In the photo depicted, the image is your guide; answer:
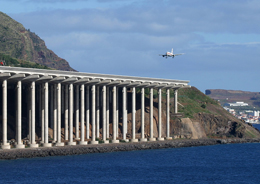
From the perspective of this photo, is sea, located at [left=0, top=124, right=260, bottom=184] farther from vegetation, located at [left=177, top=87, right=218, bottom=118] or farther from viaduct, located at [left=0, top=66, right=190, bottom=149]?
vegetation, located at [left=177, top=87, right=218, bottom=118]

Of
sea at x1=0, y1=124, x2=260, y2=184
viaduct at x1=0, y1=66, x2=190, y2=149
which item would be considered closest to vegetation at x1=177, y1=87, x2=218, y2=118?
viaduct at x1=0, y1=66, x2=190, y2=149

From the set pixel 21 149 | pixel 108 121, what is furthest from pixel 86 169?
pixel 108 121

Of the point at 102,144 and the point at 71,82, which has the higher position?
the point at 71,82

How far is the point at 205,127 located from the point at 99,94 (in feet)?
97.1

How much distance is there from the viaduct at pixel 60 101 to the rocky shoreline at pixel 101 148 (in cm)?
410

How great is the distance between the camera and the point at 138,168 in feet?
299

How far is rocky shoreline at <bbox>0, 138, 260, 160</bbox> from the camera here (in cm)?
9467

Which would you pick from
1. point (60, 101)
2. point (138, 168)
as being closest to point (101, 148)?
point (60, 101)

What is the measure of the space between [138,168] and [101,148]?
65.6 feet

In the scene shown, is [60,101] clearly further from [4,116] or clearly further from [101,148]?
[4,116]

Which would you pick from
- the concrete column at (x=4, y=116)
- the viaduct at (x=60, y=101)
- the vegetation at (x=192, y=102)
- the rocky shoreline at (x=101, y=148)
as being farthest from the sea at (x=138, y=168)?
the vegetation at (x=192, y=102)

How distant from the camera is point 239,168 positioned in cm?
9788

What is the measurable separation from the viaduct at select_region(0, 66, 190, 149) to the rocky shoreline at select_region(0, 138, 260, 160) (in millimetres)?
4104

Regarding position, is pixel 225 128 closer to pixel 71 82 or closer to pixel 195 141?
pixel 195 141
